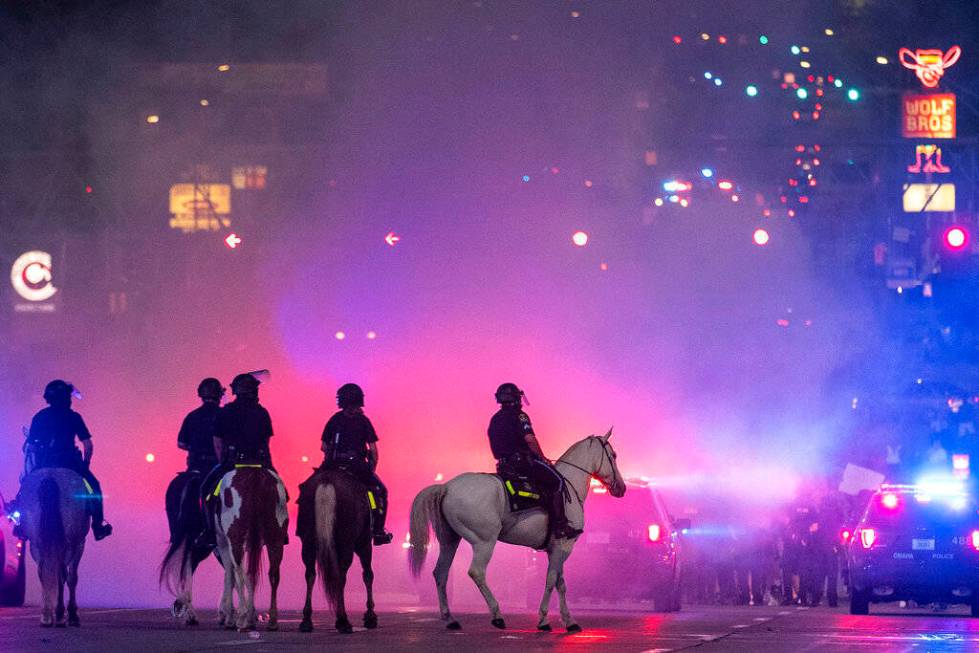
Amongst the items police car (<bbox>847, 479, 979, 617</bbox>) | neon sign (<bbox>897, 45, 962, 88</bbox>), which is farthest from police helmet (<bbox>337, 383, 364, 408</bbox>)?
neon sign (<bbox>897, 45, 962, 88</bbox>)

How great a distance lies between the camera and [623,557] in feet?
73.5

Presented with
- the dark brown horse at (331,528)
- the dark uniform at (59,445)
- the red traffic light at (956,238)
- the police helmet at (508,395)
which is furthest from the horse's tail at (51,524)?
the red traffic light at (956,238)

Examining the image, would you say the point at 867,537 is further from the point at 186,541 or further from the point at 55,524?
the point at 55,524

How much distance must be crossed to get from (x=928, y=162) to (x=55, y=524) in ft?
144

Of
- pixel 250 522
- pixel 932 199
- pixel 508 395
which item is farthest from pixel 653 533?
pixel 932 199

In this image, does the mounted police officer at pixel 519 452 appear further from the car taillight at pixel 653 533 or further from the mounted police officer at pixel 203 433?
the car taillight at pixel 653 533

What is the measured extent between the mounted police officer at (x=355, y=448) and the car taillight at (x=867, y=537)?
8089 mm

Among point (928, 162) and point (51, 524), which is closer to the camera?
point (51, 524)

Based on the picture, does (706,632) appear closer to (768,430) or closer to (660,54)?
(768,430)

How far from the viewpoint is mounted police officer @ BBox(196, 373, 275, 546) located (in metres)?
15.9

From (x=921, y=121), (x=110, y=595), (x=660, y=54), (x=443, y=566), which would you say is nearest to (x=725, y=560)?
(x=110, y=595)

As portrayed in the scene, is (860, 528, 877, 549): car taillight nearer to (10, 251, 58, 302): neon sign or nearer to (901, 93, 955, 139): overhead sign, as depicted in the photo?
(10, 251, 58, 302): neon sign

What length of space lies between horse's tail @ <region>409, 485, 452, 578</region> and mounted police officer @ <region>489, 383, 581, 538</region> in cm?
61

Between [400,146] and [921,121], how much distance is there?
1654cm
